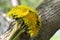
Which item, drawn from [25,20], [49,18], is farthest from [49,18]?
[25,20]

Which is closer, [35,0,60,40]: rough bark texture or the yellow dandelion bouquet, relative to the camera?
the yellow dandelion bouquet

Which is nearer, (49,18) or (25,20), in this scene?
(25,20)

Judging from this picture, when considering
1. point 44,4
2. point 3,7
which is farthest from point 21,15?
point 3,7

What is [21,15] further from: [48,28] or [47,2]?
[47,2]

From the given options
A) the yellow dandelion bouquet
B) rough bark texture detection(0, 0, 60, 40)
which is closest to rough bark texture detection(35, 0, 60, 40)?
rough bark texture detection(0, 0, 60, 40)

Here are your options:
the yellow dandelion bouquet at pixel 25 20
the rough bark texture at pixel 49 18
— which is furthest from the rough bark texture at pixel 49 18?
the yellow dandelion bouquet at pixel 25 20

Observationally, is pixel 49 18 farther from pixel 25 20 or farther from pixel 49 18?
pixel 25 20

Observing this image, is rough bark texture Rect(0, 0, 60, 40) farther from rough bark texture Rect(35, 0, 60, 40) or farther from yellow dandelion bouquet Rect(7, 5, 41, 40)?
yellow dandelion bouquet Rect(7, 5, 41, 40)

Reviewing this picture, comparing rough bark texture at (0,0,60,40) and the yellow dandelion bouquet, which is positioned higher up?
the yellow dandelion bouquet

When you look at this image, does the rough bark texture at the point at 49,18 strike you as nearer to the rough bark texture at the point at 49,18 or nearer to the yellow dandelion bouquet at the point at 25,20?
the rough bark texture at the point at 49,18
